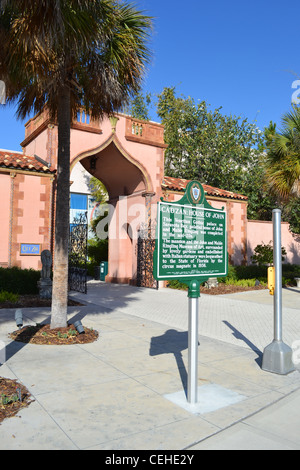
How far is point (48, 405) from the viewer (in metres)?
4.12

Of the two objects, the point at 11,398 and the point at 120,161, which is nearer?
the point at 11,398

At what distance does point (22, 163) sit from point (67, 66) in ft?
25.2

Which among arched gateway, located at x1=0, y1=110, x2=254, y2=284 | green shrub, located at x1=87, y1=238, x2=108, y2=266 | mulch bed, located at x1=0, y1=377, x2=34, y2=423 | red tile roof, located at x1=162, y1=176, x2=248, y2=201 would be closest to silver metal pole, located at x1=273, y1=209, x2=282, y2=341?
mulch bed, located at x1=0, y1=377, x2=34, y2=423

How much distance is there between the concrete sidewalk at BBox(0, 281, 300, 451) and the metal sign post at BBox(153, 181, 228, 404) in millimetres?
564

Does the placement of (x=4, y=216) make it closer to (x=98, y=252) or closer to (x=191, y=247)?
(x=98, y=252)

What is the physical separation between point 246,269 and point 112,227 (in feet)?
25.3

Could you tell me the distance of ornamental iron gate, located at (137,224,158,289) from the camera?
55.7 ft

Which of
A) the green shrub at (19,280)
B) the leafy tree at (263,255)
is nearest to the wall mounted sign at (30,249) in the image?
the green shrub at (19,280)

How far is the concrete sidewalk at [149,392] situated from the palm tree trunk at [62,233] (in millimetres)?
986

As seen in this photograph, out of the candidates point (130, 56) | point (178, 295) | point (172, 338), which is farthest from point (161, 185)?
point (172, 338)

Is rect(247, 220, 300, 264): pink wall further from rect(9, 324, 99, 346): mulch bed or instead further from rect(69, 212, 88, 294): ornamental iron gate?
rect(9, 324, 99, 346): mulch bed

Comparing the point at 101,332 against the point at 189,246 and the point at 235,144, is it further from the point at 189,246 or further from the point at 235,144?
the point at 235,144

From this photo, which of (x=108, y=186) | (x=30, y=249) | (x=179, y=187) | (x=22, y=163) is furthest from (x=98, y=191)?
(x=30, y=249)

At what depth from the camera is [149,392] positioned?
4605 millimetres
